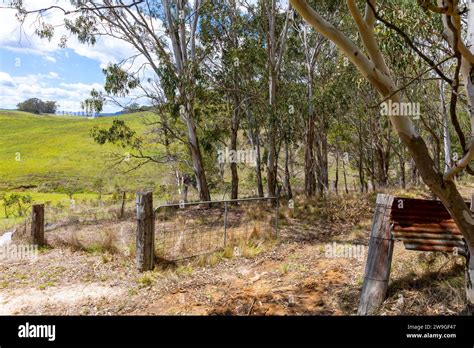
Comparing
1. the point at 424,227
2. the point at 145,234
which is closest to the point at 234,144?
the point at 145,234

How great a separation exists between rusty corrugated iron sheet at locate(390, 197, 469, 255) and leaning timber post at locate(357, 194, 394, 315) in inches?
3.3

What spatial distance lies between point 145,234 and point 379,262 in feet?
11.7

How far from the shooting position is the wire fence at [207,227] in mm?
7145

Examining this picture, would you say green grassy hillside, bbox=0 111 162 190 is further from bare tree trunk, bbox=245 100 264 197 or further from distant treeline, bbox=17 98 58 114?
bare tree trunk, bbox=245 100 264 197

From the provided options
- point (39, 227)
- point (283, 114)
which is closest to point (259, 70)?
point (283, 114)

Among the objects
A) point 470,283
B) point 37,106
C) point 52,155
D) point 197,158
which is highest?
point 37,106

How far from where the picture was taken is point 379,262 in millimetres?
3875

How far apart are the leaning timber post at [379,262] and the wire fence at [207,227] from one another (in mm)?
3189

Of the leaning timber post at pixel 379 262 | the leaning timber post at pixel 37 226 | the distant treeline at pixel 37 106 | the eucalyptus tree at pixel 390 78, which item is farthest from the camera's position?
the distant treeline at pixel 37 106

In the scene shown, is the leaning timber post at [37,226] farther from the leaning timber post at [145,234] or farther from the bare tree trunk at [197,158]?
the bare tree trunk at [197,158]

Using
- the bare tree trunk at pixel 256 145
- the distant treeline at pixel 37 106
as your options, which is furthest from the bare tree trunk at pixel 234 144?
the distant treeline at pixel 37 106

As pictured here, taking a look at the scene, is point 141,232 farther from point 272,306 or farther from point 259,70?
point 259,70

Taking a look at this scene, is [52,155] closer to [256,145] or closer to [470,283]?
[256,145]

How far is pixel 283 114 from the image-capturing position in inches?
555
